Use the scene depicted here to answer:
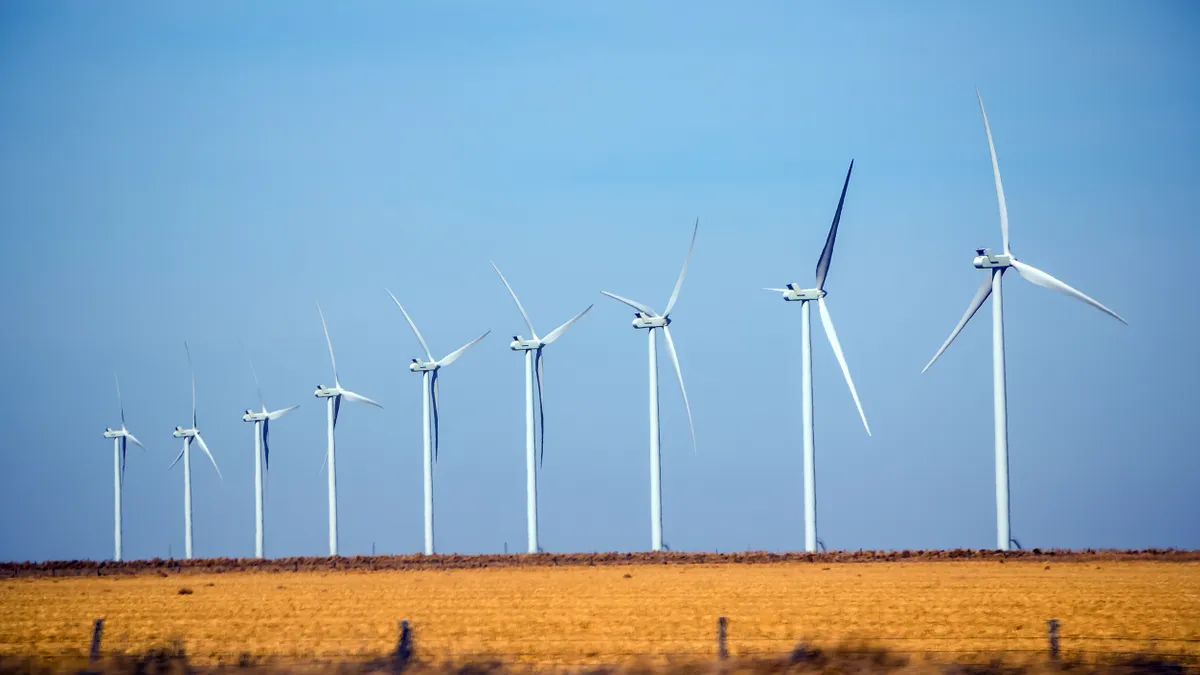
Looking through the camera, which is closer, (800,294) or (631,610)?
(631,610)

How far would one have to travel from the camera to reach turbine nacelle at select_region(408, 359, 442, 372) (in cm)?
8688

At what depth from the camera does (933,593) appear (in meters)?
48.0

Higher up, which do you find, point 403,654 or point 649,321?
point 649,321

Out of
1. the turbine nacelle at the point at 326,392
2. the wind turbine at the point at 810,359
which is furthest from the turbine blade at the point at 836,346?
the turbine nacelle at the point at 326,392

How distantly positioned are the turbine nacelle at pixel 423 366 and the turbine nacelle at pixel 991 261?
32.9m

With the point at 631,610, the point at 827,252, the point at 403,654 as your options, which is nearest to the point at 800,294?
the point at 827,252

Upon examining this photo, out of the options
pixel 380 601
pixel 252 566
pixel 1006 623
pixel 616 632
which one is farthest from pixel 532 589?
pixel 252 566

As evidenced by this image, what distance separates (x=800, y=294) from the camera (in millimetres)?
70875

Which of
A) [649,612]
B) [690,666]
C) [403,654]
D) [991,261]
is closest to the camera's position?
[690,666]

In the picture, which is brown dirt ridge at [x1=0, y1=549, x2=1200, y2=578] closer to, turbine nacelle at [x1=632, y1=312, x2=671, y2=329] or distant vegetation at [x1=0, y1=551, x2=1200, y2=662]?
distant vegetation at [x1=0, y1=551, x2=1200, y2=662]

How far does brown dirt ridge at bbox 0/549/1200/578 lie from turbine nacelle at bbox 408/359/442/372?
13.6 metres

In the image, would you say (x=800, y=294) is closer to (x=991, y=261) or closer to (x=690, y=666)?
(x=991, y=261)

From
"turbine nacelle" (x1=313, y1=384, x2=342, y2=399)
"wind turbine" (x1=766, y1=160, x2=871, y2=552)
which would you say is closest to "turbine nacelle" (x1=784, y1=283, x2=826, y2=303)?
"wind turbine" (x1=766, y1=160, x2=871, y2=552)

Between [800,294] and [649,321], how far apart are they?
9.35 meters
